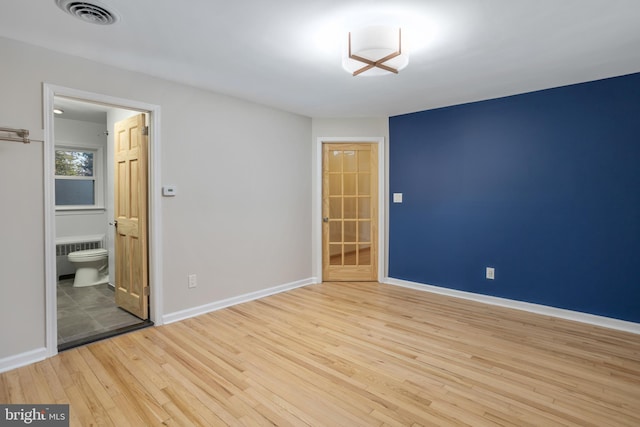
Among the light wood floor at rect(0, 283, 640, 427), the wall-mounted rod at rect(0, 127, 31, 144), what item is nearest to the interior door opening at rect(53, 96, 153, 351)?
the wall-mounted rod at rect(0, 127, 31, 144)

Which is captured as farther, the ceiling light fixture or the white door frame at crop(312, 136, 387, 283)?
the white door frame at crop(312, 136, 387, 283)

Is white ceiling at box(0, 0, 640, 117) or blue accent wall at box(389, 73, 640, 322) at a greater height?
white ceiling at box(0, 0, 640, 117)

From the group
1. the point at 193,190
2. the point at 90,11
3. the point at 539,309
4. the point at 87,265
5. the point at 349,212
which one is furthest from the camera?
the point at 349,212

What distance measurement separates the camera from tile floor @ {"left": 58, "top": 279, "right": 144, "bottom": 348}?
9.66 ft

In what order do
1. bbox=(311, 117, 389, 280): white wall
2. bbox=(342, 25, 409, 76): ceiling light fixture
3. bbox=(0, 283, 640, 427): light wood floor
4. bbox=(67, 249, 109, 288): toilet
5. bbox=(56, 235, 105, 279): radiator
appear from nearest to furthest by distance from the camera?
bbox=(0, 283, 640, 427): light wood floor → bbox=(342, 25, 409, 76): ceiling light fixture → bbox=(67, 249, 109, 288): toilet → bbox=(311, 117, 389, 280): white wall → bbox=(56, 235, 105, 279): radiator

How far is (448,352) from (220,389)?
174 cm

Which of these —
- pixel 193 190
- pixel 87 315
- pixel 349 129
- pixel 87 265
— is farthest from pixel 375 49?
pixel 87 265

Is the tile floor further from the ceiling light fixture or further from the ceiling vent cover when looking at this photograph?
the ceiling light fixture

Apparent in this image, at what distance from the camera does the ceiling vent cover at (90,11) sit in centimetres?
189

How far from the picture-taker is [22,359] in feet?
7.80

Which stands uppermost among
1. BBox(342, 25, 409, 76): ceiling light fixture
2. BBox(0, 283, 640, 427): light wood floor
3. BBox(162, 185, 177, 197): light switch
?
BBox(342, 25, 409, 76): ceiling light fixture

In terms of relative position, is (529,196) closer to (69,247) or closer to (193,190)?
(193,190)

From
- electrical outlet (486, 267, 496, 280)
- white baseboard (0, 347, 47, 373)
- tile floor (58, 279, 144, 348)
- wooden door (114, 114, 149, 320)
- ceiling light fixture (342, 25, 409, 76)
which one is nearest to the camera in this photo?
ceiling light fixture (342, 25, 409, 76)

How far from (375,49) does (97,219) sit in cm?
513
